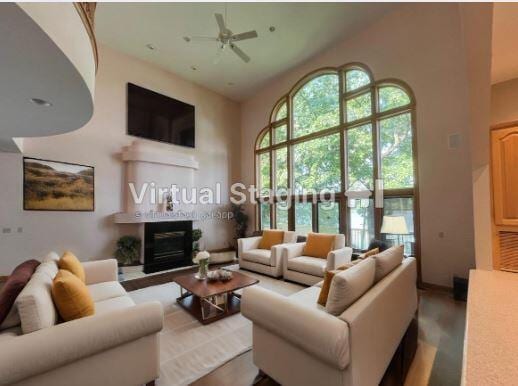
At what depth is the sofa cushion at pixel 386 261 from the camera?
2.02 metres

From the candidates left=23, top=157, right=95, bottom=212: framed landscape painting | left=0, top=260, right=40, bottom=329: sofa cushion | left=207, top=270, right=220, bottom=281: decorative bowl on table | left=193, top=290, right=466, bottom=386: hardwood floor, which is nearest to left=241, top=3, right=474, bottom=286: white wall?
left=193, top=290, right=466, bottom=386: hardwood floor

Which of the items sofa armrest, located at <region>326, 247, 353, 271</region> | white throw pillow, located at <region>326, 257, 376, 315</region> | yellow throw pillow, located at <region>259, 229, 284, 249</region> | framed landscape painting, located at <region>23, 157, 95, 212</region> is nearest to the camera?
white throw pillow, located at <region>326, 257, 376, 315</region>

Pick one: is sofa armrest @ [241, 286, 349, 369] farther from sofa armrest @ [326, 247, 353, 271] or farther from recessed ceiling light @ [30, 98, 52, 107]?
recessed ceiling light @ [30, 98, 52, 107]

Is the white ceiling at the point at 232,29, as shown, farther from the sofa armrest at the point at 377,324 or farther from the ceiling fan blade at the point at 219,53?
the sofa armrest at the point at 377,324

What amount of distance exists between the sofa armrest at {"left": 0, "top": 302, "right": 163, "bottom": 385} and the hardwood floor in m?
0.67

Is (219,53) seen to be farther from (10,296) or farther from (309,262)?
(10,296)

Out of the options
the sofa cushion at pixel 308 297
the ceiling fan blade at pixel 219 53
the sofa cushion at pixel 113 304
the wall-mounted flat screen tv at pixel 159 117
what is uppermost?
the ceiling fan blade at pixel 219 53

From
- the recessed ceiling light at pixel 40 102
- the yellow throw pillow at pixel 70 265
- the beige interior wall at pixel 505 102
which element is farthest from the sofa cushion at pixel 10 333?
the beige interior wall at pixel 505 102

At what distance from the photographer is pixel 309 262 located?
3795 millimetres

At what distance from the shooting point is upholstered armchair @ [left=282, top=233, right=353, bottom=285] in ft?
11.5

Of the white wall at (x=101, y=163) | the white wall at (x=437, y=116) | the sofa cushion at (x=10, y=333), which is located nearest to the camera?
the sofa cushion at (x=10, y=333)

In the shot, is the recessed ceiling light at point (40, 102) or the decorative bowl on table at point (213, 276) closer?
the recessed ceiling light at point (40, 102)

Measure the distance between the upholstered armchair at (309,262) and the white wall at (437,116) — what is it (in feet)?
4.54

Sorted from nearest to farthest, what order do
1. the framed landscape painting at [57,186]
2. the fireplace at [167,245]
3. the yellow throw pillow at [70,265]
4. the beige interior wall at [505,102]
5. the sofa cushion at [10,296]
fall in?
the sofa cushion at [10,296] → the yellow throw pillow at [70,265] → the beige interior wall at [505,102] → the framed landscape painting at [57,186] → the fireplace at [167,245]
